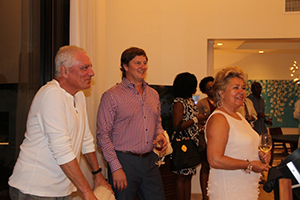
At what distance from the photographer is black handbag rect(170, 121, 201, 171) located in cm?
337

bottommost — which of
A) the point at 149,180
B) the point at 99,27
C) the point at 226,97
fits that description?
the point at 149,180

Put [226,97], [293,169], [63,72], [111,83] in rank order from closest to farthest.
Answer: [293,169] → [63,72] → [226,97] → [111,83]

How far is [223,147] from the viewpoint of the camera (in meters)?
2.07

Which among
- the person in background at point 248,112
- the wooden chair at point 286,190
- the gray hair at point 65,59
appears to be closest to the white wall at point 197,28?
the person in background at point 248,112

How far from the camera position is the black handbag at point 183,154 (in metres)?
3.37

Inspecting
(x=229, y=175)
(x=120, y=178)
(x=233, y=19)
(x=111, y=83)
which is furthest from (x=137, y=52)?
(x=233, y=19)

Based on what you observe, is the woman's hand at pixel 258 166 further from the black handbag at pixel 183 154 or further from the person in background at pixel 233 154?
the black handbag at pixel 183 154

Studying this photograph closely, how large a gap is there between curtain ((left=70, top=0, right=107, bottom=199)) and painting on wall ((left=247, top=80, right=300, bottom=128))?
24.4 ft

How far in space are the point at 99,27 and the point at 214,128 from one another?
91.7 inches

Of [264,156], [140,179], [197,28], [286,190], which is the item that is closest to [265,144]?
[264,156]

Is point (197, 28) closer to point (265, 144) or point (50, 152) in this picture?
point (265, 144)

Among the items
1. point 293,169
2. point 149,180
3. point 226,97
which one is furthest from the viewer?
point 149,180

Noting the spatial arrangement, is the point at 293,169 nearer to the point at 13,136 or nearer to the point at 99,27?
the point at 13,136

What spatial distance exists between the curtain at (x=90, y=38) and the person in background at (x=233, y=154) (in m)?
1.54
